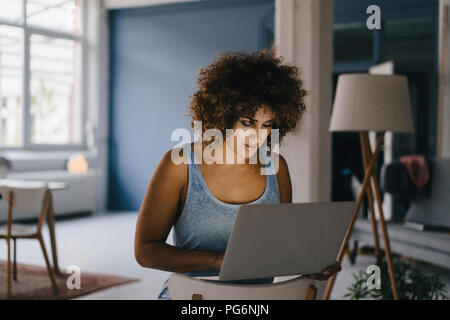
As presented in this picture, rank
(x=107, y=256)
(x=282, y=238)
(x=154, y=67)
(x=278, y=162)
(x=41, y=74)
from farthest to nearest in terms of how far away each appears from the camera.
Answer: (x=154, y=67) → (x=41, y=74) → (x=107, y=256) → (x=278, y=162) → (x=282, y=238)

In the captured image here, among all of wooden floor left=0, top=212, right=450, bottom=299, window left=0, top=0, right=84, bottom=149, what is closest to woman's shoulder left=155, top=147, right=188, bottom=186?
wooden floor left=0, top=212, right=450, bottom=299

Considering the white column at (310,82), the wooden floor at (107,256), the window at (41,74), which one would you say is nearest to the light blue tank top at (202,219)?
the white column at (310,82)

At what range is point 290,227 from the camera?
37.7 inches

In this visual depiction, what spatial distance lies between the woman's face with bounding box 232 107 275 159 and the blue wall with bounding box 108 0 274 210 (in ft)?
19.7

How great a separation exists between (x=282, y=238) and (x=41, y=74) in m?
6.79

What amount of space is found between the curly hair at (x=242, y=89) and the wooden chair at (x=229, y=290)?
0.40 meters

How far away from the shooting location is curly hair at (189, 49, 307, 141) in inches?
48.8

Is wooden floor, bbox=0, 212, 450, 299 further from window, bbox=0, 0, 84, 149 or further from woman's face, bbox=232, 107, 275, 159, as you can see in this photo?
woman's face, bbox=232, 107, 275, 159

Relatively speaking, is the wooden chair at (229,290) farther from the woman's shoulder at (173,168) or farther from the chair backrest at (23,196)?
the chair backrest at (23,196)

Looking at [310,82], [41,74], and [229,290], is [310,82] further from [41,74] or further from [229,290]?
[41,74]

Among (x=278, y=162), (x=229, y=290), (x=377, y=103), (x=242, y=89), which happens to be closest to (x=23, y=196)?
(x=377, y=103)

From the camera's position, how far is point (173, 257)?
1.17 m
